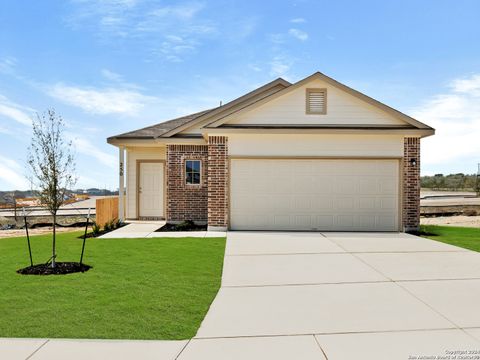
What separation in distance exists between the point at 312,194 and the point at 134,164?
25.5 feet

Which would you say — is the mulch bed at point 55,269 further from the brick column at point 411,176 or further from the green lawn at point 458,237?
the brick column at point 411,176

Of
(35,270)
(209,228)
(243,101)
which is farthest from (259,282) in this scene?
(243,101)

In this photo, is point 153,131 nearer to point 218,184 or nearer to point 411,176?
point 218,184

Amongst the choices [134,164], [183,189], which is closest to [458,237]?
[183,189]

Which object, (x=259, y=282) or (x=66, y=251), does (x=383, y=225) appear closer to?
(x=259, y=282)

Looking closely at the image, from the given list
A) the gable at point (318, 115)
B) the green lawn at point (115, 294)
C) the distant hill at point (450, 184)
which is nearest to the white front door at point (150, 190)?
the gable at point (318, 115)

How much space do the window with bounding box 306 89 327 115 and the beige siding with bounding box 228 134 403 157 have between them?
85 centimetres

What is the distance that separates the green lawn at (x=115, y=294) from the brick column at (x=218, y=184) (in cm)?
331

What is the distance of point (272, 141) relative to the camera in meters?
12.9

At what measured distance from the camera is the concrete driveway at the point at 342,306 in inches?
158

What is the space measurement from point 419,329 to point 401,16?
11.3 m

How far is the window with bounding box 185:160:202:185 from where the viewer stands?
15.0 metres

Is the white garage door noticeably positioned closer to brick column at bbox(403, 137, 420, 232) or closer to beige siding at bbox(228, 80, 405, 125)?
brick column at bbox(403, 137, 420, 232)

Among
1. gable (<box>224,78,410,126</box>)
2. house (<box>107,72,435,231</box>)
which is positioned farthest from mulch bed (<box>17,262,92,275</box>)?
gable (<box>224,78,410,126</box>)
